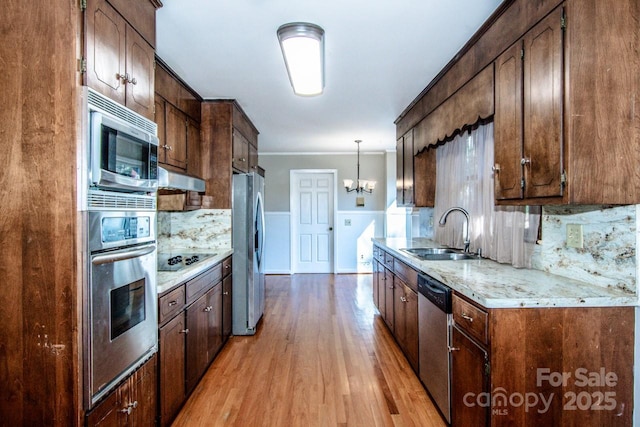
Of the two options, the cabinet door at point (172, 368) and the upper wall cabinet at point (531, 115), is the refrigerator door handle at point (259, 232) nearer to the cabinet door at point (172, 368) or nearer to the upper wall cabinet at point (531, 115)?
the cabinet door at point (172, 368)

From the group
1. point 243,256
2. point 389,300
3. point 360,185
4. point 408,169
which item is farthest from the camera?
point 360,185

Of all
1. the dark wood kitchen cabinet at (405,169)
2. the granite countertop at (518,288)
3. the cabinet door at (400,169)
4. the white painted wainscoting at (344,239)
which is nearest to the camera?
the granite countertop at (518,288)

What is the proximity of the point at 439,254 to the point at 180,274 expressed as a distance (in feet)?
6.88

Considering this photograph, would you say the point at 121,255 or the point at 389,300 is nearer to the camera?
the point at 121,255

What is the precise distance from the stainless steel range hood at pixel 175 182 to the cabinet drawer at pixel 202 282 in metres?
0.65

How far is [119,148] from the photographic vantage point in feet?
4.86

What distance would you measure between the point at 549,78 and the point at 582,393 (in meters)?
1.37

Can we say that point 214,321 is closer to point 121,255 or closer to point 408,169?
point 121,255

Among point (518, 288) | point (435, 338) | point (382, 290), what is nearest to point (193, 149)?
point (382, 290)

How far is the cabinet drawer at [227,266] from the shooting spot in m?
3.34

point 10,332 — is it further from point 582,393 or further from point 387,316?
point 387,316

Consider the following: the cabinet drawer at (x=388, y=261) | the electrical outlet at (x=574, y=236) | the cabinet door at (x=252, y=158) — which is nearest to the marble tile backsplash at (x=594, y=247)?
the electrical outlet at (x=574, y=236)

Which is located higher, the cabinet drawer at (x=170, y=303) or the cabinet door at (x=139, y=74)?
the cabinet door at (x=139, y=74)

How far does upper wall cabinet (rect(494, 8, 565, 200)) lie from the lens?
156 centimetres
